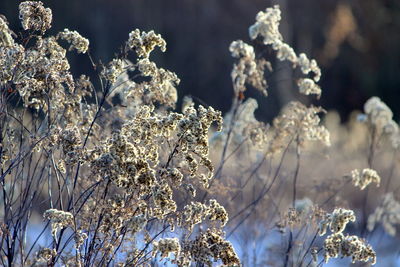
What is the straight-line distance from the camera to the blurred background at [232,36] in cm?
2597

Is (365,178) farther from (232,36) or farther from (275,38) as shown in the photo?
(232,36)

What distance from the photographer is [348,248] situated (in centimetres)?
370

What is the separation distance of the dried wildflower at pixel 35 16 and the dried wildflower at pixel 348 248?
5.83 feet

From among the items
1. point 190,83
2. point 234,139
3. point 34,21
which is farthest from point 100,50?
point 34,21

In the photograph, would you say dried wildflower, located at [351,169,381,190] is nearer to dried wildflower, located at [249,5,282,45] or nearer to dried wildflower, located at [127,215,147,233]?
dried wildflower, located at [249,5,282,45]

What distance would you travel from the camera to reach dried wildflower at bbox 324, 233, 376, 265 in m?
3.68

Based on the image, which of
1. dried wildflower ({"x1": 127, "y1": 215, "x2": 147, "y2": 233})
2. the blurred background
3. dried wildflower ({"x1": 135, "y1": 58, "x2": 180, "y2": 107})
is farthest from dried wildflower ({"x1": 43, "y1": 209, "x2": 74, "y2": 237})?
the blurred background

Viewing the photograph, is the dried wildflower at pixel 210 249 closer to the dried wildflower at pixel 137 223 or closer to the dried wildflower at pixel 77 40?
the dried wildflower at pixel 137 223

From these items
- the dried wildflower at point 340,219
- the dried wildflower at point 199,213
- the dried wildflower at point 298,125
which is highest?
the dried wildflower at point 298,125

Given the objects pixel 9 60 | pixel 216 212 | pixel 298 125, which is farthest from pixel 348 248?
pixel 298 125

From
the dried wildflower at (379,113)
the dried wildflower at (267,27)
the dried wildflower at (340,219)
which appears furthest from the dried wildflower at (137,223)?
the dried wildflower at (379,113)

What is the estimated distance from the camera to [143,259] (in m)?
Answer: 3.98

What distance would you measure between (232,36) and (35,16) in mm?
23859

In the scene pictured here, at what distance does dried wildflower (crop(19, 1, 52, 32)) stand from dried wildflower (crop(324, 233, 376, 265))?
1.78 metres
